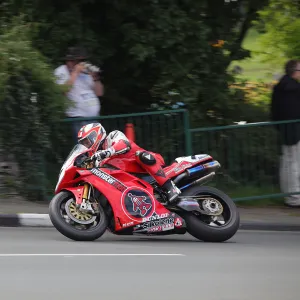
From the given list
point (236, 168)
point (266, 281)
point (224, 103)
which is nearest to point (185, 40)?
point (224, 103)

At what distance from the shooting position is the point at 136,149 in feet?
33.1

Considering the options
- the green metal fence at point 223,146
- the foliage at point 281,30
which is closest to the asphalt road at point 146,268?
the green metal fence at point 223,146

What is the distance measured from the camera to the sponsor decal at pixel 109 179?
991cm

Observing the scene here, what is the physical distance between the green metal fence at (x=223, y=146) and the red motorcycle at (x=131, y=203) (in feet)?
7.34

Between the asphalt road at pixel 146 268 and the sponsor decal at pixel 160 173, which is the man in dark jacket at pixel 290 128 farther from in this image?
the sponsor decal at pixel 160 173

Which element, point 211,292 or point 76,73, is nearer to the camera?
point 211,292

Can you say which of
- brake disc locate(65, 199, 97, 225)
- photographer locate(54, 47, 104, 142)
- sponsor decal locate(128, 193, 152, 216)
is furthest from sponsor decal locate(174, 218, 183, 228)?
photographer locate(54, 47, 104, 142)

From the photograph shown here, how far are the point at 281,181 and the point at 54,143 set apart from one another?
333 cm

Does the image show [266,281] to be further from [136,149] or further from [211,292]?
[136,149]

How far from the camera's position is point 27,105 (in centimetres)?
1206

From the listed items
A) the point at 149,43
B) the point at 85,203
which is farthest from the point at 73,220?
the point at 149,43

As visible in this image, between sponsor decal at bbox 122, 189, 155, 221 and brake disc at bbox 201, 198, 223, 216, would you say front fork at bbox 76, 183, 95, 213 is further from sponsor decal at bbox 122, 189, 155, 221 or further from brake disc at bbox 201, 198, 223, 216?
brake disc at bbox 201, 198, 223, 216

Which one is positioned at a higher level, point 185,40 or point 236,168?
point 185,40

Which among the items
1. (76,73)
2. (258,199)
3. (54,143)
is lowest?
(258,199)
